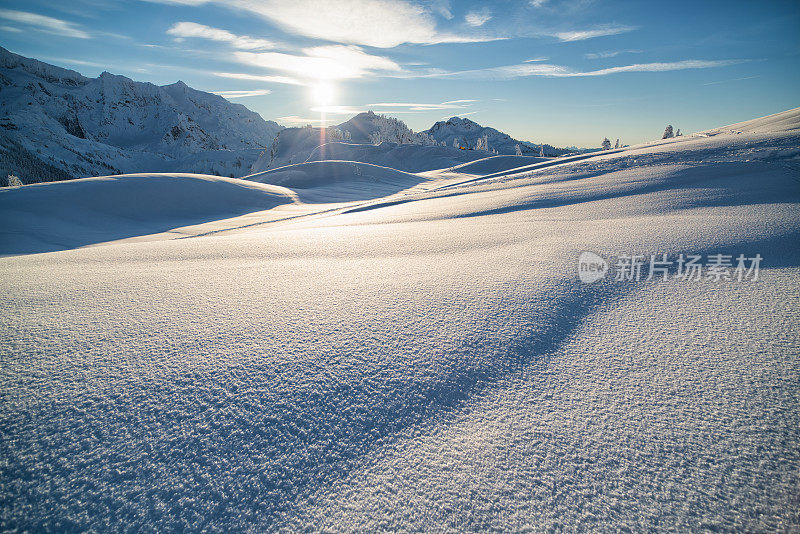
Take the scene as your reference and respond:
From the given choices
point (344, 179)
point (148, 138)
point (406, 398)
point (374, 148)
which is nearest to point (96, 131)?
point (148, 138)

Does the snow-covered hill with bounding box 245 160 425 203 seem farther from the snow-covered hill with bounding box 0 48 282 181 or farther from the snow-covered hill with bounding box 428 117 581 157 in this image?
the snow-covered hill with bounding box 428 117 581 157

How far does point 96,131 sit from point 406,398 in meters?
242

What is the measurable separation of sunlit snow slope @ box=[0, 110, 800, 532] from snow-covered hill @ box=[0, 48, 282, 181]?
3663 inches

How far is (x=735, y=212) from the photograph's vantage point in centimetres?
315

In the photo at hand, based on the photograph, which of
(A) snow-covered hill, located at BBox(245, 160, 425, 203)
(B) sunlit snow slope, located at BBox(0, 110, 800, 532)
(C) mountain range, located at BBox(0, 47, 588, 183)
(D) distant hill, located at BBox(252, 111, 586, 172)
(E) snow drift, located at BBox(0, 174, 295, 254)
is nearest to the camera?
(B) sunlit snow slope, located at BBox(0, 110, 800, 532)

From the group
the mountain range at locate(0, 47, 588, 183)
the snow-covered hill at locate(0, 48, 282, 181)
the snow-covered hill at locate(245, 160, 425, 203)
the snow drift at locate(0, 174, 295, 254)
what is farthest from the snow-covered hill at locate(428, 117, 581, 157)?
the snow drift at locate(0, 174, 295, 254)

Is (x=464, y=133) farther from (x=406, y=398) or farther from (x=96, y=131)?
(x=96, y=131)

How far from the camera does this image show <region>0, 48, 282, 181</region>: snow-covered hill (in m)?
80.9

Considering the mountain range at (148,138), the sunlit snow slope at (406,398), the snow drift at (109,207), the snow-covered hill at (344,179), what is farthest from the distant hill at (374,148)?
the sunlit snow slope at (406,398)

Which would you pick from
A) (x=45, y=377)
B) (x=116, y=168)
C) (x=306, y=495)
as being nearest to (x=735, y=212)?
(x=306, y=495)

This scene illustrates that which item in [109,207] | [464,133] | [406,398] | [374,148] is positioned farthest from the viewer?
[464,133]

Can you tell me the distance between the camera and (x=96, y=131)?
565 feet

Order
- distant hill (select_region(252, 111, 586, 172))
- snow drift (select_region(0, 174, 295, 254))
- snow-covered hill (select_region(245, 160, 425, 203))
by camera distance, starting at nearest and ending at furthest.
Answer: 1. snow drift (select_region(0, 174, 295, 254))
2. snow-covered hill (select_region(245, 160, 425, 203))
3. distant hill (select_region(252, 111, 586, 172))

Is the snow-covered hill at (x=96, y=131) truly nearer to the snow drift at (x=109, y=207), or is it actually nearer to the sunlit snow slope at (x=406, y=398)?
the snow drift at (x=109, y=207)
